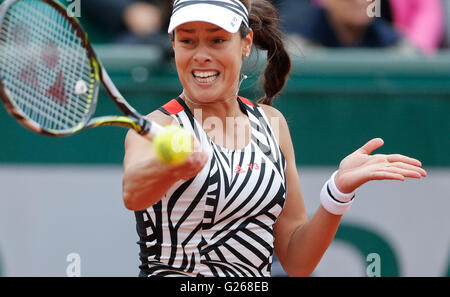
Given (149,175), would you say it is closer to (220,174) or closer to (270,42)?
(220,174)

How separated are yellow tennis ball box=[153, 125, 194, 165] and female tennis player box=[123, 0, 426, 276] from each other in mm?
251

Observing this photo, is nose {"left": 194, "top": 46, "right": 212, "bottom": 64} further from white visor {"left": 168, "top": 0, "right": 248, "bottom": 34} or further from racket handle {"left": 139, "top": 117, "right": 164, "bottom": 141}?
racket handle {"left": 139, "top": 117, "right": 164, "bottom": 141}

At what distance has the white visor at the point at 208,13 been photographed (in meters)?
2.32

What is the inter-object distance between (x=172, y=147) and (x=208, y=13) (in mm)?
590

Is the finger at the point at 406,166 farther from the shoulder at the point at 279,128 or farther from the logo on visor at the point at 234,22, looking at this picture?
the logo on visor at the point at 234,22

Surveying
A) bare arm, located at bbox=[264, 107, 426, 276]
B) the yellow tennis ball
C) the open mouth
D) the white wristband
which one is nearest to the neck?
bare arm, located at bbox=[264, 107, 426, 276]

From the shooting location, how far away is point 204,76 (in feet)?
7.90

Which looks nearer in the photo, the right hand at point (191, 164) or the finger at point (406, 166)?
the right hand at point (191, 164)

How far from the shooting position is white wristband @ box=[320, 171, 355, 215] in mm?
2512

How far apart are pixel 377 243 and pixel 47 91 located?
250 centimetres

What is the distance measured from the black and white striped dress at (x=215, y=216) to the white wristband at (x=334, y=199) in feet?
0.59

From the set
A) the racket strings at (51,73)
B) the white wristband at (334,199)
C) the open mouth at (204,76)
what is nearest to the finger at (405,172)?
the white wristband at (334,199)
